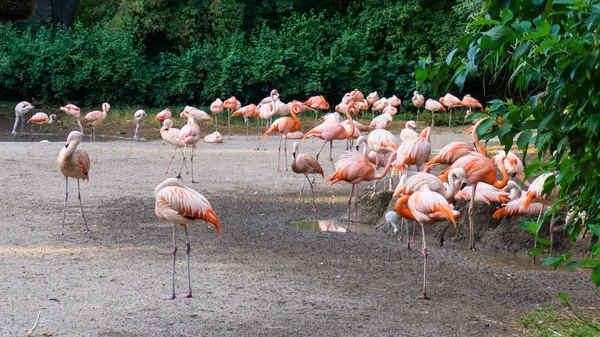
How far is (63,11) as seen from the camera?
24734mm

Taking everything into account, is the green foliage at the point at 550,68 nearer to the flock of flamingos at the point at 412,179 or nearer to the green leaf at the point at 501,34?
the green leaf at the point at 501,34

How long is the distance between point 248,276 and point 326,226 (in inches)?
94.5

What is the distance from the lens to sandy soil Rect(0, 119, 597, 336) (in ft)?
15.5

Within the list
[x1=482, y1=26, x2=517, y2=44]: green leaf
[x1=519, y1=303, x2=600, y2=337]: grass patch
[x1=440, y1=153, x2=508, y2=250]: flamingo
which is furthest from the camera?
[x1=440, y1=153, x2=508, y2=250]: flamingo

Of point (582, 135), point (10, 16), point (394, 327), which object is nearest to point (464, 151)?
point (394, 327)

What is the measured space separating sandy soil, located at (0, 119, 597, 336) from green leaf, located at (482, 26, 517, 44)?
2.65 metres

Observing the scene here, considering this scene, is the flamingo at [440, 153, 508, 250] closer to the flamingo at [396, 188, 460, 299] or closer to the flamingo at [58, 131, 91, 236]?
the flamingo at [396, 188, 460, 299]

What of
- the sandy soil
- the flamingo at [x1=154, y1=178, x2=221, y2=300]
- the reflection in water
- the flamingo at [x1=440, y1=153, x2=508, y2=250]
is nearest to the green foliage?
the sandy soil

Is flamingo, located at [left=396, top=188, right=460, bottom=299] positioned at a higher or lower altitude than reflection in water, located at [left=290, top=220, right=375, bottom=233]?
higher

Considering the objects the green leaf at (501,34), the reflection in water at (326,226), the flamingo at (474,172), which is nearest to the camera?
the green leaf at (501,34)

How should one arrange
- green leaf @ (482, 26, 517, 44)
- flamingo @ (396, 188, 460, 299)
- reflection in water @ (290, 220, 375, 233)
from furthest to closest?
reflection in water @ (290, 220, 375, 233) < flamingo @ (396, 188, 460, 299) < green leaf @ (482, 26, 517, 44)

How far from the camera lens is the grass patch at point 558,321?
4.59m

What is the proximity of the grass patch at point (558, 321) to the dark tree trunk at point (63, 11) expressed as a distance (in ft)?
72.7

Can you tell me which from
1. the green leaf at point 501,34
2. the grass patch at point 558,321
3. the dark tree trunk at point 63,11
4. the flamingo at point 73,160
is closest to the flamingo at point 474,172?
the grass patch at point 558,321
